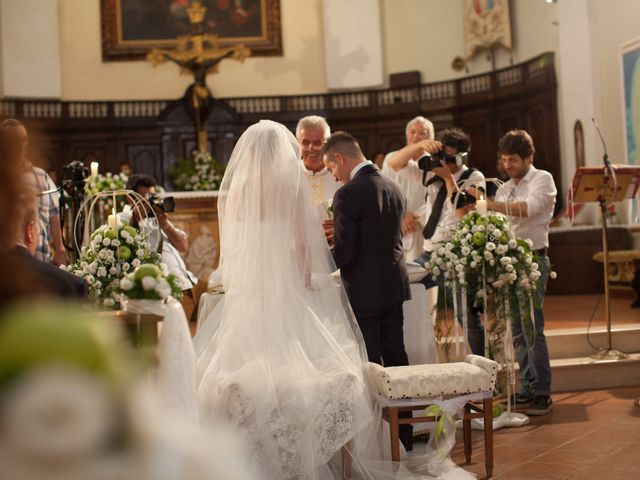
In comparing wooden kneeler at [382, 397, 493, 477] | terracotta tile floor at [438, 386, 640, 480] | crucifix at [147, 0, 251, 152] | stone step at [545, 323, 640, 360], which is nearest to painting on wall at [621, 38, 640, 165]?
stone step at [545, 323, 640, 360]

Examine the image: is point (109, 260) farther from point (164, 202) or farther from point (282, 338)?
point (164, 202)

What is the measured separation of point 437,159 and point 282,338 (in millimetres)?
2333

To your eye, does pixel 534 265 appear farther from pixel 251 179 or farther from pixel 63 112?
pixel 63 112

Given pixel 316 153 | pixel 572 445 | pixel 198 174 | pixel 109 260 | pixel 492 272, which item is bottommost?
pixel 572 445

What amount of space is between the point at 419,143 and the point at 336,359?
2520 millimetres


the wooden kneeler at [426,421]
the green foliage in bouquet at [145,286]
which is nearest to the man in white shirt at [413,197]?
the wooden kneeler at [426,421]

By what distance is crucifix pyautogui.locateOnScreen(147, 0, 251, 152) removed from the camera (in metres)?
14.3

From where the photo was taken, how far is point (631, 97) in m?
11.9

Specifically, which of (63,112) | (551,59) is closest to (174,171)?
(63,112)

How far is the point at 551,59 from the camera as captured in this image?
13.3 metres

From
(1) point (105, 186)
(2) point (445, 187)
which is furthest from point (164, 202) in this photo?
(1) point (105, 186)

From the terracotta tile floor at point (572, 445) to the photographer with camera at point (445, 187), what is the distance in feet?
2.28

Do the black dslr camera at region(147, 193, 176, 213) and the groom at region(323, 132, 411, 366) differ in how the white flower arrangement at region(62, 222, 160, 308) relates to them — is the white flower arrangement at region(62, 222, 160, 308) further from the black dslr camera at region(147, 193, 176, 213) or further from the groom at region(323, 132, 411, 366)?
the groom at region(323, 132, 411, 366)

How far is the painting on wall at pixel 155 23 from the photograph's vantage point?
15.5 metres
